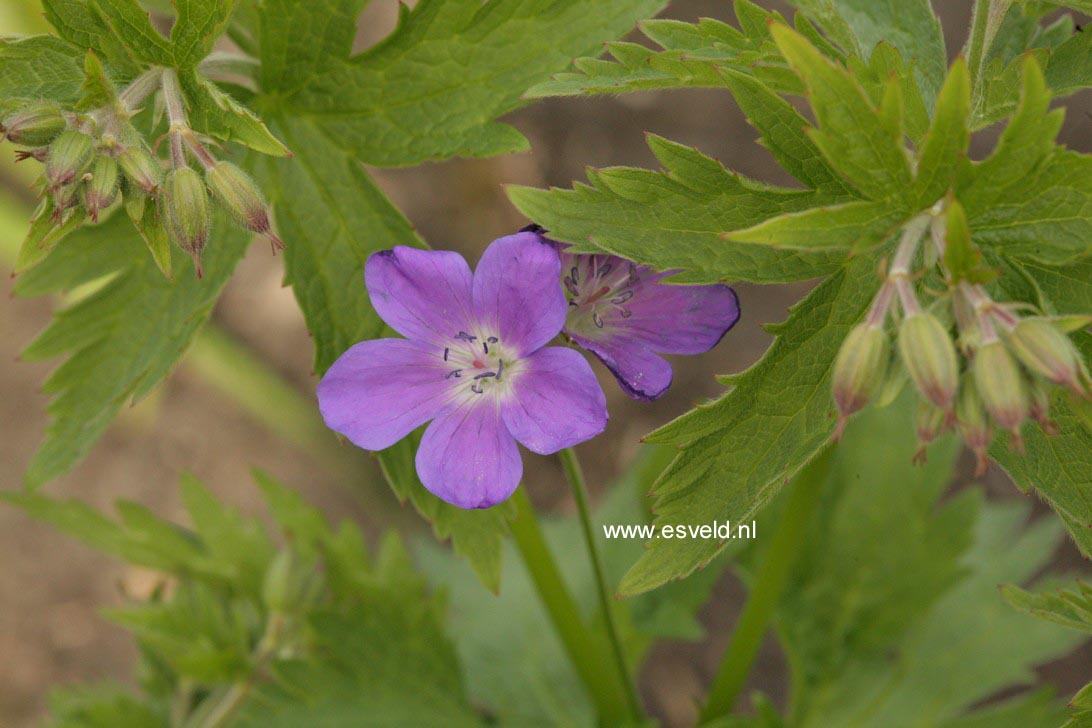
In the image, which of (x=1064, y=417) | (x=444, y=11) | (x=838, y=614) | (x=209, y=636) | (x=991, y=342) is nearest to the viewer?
(x=991, y=342)

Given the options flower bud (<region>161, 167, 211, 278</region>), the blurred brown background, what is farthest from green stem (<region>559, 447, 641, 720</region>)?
the blurred brown background

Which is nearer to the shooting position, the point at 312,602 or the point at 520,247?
the point at 520,247

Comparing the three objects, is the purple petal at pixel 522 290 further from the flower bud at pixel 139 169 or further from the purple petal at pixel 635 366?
the flower bud at pixel 139 169

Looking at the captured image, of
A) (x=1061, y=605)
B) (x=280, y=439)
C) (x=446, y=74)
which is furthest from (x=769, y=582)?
(x=280, y=439)

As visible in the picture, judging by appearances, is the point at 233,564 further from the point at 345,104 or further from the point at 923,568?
the point at 923,568

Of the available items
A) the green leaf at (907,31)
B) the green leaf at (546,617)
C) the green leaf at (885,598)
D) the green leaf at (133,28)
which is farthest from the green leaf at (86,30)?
the green leaf at (885,598)

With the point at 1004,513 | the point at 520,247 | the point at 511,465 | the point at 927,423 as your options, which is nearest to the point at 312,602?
the point at 511,465
